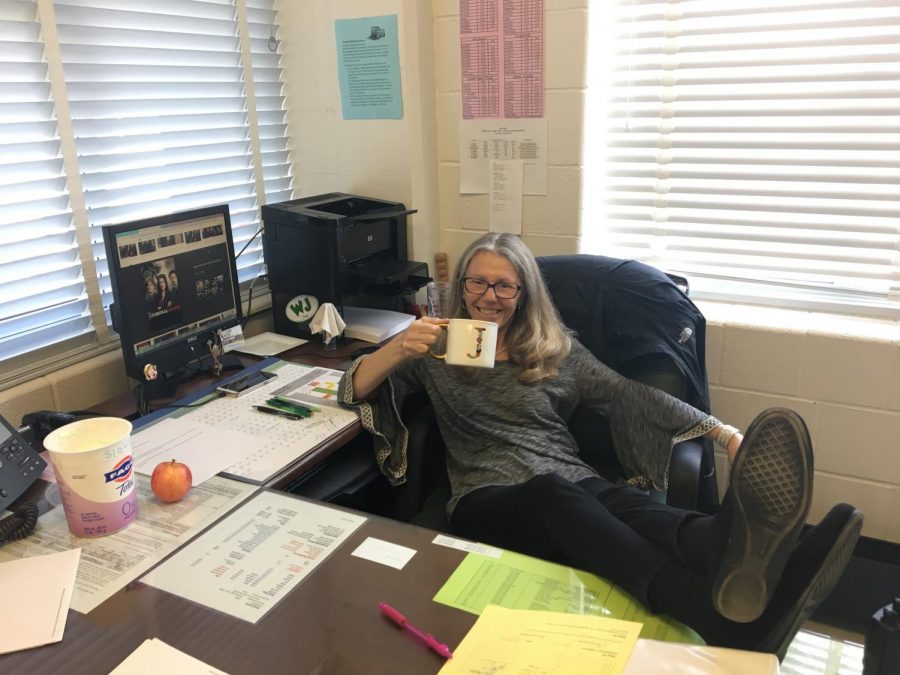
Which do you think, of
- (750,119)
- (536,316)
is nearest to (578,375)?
(536,316)

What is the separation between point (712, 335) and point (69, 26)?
6.64 ft

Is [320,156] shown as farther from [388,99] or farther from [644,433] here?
[644,433]

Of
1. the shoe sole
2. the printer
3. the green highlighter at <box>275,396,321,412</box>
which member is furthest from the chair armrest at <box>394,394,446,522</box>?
the shoe sole

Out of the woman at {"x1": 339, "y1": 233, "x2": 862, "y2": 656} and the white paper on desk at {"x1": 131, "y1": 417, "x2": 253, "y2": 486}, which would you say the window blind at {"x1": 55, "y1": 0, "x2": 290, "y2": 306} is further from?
the woman at {"x1": 339, "y1": 233, "x2": 862, "y2": 656}

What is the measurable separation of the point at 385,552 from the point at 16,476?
2.53ft

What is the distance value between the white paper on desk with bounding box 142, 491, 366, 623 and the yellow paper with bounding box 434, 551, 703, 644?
239 millimetres

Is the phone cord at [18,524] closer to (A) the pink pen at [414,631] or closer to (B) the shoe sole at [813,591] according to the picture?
(A) the pink pen at [414,631]

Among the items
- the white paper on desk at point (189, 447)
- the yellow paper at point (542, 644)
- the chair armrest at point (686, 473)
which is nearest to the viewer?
the yellow paper at point (542, 644)

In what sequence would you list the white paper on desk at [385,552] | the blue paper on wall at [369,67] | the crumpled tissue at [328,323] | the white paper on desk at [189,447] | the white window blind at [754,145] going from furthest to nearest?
1. the blue paper on wall at [369,67]
2. the crumpled tissue at [328,323]
3. the white window blind at [754,145]
4. the white paper on desk at [189,447]
5. the white paper on desk at [385,552]

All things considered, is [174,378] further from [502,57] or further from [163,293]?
[502,57]

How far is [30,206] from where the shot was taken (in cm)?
188

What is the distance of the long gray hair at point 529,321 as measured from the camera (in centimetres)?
185

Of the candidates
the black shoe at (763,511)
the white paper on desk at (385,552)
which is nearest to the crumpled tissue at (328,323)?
the white paper on desk at (385,552)

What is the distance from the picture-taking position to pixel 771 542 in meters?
1.08
